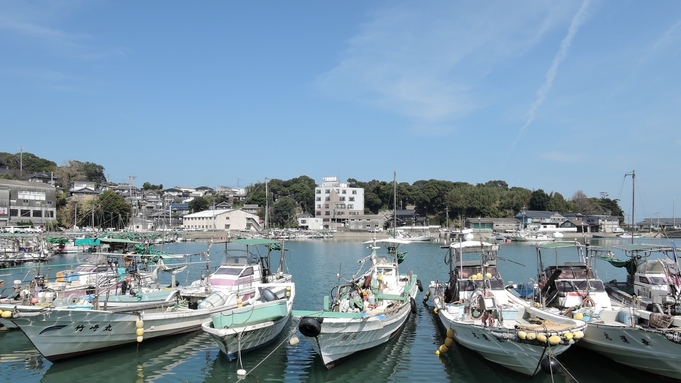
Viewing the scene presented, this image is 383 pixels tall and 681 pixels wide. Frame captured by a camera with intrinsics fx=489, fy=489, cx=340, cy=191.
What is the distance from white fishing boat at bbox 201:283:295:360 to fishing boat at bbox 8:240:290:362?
257 centimetres

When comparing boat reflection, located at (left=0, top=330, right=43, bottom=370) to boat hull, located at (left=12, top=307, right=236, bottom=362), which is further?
boat reflection, located at (left=0, top=330, right=43, bottom=370)

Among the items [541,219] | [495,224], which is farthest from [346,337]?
[541,219]

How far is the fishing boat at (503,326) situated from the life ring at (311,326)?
5.29m

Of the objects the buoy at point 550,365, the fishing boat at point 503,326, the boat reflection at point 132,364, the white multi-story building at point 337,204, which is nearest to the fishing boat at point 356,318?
the fishing boat at point 503,326

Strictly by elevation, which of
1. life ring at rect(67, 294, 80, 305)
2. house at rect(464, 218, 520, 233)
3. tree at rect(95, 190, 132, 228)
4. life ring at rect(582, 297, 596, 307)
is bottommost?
house at rect(464, 218, 520, 233)

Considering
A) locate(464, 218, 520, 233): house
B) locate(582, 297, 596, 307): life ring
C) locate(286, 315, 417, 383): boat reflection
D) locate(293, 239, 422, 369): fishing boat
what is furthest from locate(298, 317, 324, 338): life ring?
locate(464, 218, 520, 233): house

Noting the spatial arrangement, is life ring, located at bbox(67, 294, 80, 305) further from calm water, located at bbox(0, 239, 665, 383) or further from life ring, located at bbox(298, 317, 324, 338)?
life ring, located at bbox(298, 317, 324, 338)

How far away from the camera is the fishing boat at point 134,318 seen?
17031mm

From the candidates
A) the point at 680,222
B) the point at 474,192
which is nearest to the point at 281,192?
the point at 474,192

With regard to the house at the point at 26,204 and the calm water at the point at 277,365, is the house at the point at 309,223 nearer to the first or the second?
the house at the point at 26,204

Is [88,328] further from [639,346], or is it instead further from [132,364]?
[639,346]

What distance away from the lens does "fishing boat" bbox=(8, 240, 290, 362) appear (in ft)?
55.9

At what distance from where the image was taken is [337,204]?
13488 cm

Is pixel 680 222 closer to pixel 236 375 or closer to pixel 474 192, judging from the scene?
pixel 474 192
